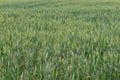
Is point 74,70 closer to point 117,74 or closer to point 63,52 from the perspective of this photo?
point 117,74

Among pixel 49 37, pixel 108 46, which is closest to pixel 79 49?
pixel 108 46

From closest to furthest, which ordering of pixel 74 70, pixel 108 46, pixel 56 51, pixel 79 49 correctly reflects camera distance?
1. pixel 74 70
2. pixel 56 51
3. pixel 79 49
4. pixel 108 46

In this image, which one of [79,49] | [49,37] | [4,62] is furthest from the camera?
[49,37]

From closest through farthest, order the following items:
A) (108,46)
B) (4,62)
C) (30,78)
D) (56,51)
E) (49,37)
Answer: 1. (30,78)
2. (4,62)
3. (56,51)
4. (108,46)
5. (49,37)

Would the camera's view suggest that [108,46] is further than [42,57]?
Yes

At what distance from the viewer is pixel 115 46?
4.65 m


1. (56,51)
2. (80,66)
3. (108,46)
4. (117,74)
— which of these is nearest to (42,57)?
(56,51)

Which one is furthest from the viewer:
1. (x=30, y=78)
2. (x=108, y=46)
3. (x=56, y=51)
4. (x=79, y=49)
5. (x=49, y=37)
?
(x=49, y=37)

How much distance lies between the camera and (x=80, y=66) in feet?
11.3

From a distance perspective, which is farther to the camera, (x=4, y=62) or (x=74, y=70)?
(x=4, y=62)

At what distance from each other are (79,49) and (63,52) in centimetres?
25

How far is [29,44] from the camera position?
4645mm

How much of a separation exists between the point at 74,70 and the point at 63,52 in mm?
966

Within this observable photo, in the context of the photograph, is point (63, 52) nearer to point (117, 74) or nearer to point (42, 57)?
point (42, 57)
